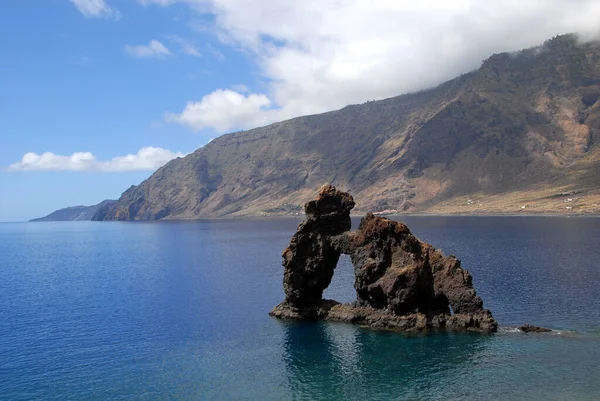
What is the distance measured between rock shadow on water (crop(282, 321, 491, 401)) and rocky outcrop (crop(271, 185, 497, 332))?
332cm

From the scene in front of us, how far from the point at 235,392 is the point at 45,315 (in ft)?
164

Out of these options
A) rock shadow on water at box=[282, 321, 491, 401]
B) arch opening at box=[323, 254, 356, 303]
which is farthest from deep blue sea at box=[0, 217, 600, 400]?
arch opening at box=[323, 254, 356, 303]

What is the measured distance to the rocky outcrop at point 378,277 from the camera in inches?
2643

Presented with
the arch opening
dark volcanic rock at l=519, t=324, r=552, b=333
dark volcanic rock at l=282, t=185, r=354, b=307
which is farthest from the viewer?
the arch opening

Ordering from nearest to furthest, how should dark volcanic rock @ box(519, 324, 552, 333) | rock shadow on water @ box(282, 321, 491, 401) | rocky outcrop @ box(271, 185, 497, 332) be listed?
rock shadow on water @ box(282, 321, 491, 401)
dark volcanic rock @ box(519, 324, 552, 333)
rocky outcrop @ box(271, 185, 497, 332)

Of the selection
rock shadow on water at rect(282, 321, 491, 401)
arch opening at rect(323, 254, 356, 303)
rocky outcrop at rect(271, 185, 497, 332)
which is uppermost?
rocky outcrop at rect(271, 185, 497, 332)

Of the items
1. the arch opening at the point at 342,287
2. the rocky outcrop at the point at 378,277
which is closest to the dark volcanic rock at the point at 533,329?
the rocky outcrop at the point at 378,277

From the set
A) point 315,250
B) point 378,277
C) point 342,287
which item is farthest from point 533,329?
point 342,287

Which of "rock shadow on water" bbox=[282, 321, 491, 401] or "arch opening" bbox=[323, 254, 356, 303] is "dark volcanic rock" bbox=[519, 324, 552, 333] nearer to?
"rock shadow on water" bbox=[282, 321, 491, 401]

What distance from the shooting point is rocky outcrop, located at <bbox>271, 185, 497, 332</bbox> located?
6712 centimetres

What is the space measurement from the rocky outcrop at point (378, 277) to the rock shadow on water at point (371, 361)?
10.9ft

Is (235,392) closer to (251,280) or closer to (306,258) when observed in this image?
(306,258)

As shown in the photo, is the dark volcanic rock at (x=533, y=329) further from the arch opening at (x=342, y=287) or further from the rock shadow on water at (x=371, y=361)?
the arch opening at (x=342, y=287)

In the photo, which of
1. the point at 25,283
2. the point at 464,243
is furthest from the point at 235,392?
the point at 464,243
